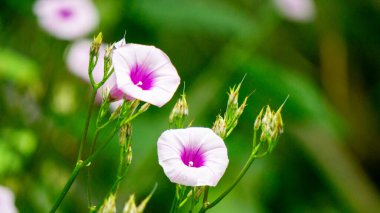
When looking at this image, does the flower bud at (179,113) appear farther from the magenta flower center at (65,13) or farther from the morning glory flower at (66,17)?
the magenta flower center at (65,13)

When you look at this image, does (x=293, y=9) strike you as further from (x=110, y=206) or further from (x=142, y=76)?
(x=110, y=206)

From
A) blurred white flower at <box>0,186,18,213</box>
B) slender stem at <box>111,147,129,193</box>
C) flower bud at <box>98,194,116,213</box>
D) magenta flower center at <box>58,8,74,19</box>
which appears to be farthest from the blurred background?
flower bud at <box>98,194,116,213</box>

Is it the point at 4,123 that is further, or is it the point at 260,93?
the point at 260,93

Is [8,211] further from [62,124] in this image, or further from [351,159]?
[351,159]

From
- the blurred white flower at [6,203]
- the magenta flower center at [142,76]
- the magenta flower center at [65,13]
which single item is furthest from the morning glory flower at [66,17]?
the magenta flower center at [142,76]

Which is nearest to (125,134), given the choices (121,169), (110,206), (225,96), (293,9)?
(121,169)

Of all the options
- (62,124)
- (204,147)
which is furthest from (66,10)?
(204,147)

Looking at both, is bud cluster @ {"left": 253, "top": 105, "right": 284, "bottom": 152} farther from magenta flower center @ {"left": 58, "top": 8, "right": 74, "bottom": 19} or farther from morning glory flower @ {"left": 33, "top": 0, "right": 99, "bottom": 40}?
magenta flower center @ {"left": 58, "top": 8, "right": 74, "bottom": 19}

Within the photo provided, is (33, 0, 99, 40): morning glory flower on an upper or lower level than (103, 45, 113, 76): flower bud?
lower
